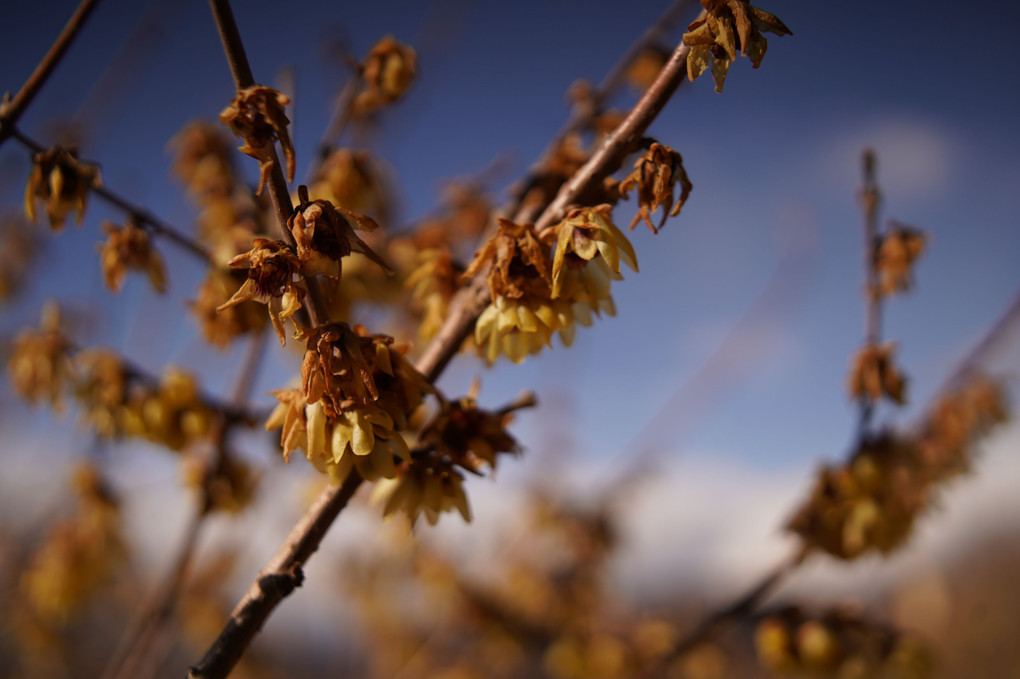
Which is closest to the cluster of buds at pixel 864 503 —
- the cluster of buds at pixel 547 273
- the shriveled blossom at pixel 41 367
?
the cluster of buds at pixel 547 273

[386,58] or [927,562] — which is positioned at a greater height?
[927,562]

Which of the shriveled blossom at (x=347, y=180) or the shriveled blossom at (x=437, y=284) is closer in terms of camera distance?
the shriveled blossom at (x=437, y=284)

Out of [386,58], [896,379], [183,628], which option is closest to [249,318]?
[386,58]

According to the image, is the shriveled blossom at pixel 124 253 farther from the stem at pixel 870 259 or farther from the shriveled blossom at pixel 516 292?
the stem at pixel 870 259

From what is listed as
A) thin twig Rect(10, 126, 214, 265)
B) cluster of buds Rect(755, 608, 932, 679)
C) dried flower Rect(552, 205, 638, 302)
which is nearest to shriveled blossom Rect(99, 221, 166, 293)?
thin twig Rect(10, 126, 214, 265)

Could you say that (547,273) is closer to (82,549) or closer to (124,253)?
(124,253)

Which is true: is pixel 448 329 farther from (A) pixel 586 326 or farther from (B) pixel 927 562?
(B) pixel 927 562
